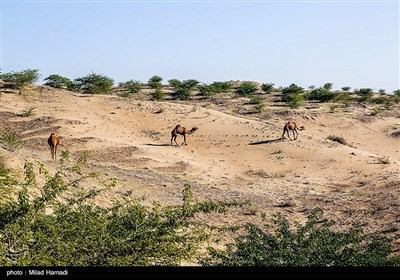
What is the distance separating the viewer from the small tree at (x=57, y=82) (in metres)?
43.2

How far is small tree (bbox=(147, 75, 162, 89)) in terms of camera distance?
5062 cm

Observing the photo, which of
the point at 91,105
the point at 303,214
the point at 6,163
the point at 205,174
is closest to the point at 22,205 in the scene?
the point at 6,163

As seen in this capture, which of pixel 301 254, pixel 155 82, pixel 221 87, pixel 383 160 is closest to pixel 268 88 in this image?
pixel 221 87

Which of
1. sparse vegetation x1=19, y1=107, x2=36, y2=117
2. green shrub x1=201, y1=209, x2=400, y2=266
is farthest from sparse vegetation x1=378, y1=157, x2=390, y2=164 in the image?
sparse vegetation x1=19, y1=107, x2=36, y2=117

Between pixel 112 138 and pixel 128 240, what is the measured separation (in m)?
19.0

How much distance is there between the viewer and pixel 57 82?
4356 centimetres

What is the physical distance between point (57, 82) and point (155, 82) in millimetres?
11246

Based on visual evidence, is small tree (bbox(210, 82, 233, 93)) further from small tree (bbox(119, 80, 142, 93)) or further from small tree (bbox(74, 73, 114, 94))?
small tree (bbox(74, 73, 114, 94))

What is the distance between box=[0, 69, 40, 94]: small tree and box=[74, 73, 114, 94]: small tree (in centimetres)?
497

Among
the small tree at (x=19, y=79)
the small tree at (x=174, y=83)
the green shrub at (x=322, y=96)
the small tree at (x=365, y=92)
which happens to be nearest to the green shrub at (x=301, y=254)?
the small tree at (x=19, y=79)

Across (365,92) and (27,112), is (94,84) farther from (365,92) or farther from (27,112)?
(365,92)

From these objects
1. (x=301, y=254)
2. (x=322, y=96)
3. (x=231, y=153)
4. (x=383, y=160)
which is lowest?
(x=231, y=153)

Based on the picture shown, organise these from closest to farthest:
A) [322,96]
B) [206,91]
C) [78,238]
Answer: [78,238], [322,96], [206,91]
